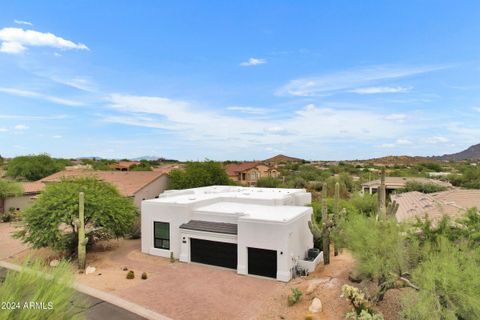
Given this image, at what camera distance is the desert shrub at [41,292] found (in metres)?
5.76

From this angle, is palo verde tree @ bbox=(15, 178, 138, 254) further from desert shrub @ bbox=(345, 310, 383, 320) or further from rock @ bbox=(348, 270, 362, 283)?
desert shrub @ bbox=(345, 310, 383, 320)

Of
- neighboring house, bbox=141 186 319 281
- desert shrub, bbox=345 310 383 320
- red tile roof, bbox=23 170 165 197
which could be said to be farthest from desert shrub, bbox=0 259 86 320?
red tile roof, bbox=23 170 165 197

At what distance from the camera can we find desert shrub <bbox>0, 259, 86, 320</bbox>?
5.76 m

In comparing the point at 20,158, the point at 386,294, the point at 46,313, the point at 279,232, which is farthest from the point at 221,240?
the point at 20,158

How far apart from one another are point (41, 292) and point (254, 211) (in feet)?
55.6

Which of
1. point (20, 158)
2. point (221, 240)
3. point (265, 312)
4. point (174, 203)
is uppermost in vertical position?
point (20, 158)

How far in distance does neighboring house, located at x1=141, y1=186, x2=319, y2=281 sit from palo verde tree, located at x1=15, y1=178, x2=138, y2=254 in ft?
6.80

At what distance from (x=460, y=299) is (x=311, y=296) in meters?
6.83

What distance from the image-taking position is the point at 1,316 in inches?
208

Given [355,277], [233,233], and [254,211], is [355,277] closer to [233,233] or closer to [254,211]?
[233,233]

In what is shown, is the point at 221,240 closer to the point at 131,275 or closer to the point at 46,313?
the point at 131,275

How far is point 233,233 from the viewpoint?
20.2m

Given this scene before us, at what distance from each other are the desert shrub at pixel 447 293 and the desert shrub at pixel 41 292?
968 cm

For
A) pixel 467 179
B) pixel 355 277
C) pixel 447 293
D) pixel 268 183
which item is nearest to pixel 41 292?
pixel 447 293
